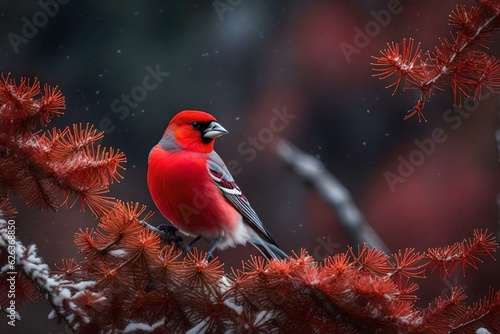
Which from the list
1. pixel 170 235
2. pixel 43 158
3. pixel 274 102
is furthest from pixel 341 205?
pixel 274 102

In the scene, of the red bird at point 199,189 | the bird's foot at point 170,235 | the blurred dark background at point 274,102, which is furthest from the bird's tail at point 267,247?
the blurred dark background at point 274,102

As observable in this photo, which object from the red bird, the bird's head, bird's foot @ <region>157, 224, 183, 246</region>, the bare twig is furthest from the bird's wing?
the bare twig

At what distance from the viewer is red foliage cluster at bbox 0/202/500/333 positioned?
2.28 meters

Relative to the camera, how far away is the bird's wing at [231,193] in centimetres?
354

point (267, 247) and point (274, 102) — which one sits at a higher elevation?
point (274, 102)

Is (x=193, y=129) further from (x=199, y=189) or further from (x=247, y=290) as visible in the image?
(x=247, y=290)

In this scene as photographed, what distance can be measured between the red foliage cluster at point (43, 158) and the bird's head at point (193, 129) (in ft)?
3.15

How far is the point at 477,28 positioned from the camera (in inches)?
93.0

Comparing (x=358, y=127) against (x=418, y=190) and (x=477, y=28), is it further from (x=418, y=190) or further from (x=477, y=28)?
(x=477, y=28)

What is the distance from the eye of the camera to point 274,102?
21.8 feet

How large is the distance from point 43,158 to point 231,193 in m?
1.25

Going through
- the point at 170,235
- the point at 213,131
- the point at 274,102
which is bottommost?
the point at 170,235

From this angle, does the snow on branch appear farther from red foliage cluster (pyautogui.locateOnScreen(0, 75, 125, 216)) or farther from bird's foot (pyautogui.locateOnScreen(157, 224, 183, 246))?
bird's foot (pyautogui.locateOnScreen(157, 224, 183, 246))

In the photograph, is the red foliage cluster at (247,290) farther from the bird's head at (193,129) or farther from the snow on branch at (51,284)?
the bird's head at (193,129)
